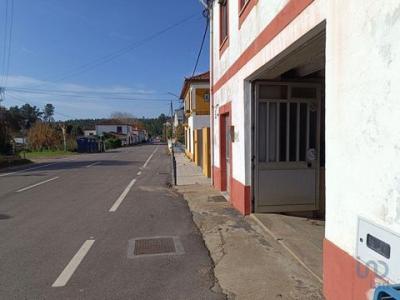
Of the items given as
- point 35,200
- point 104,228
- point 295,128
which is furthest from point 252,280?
point 35,200

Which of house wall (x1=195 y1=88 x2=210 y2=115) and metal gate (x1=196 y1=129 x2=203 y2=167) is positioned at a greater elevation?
house wall (x1=195 y1=88 x2=210 y2=115)

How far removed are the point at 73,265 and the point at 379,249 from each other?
4.28 metres

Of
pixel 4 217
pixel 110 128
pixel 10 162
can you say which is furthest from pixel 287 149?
pixel 110 128

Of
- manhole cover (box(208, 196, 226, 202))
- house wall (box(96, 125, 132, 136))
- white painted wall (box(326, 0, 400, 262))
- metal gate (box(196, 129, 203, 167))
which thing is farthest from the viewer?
house wall (box(96, 125, 132, 136))

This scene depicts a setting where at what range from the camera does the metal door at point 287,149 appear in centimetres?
865

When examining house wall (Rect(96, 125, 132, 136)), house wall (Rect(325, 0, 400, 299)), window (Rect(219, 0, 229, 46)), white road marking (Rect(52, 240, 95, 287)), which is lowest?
white road marking (Rect(52, 240, 95, 287))

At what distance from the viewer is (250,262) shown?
5688 millimetres

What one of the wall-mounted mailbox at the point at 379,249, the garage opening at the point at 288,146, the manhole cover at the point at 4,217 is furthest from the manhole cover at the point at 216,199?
the wall-mounted mailbox at the point at 379,249

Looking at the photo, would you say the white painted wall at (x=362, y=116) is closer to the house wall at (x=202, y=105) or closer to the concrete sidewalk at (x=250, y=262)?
the concrete sidewalk at (x=250, y=262)

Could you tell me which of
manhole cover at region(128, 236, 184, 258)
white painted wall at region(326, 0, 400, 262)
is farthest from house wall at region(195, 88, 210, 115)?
white painted wall at region(326, 0, 400, 262)

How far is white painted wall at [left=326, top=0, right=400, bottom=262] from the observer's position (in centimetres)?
288

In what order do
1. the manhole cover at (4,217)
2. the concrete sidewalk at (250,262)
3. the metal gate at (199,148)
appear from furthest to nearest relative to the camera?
the metal gate at (199,148), the manhole cover at (4,217), the concrete sidewalk at (250,262)

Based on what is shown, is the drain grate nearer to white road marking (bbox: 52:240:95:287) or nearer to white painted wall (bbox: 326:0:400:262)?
white road marking (bbox: 52:240:95:287)

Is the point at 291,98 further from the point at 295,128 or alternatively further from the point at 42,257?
the point at 42,257
